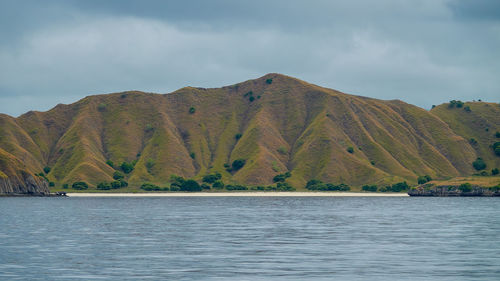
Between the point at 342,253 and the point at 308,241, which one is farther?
the point at 308,241

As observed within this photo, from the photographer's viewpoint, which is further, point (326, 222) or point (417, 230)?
point (326, 222)

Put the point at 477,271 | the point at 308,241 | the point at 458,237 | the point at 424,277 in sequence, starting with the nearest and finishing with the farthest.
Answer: the point at 424,277, the point at 477,271, the point at 308,241, the point at 458,237

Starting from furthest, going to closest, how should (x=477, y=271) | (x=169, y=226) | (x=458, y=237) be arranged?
(x=169, y=226) → (x=458, y=237) → (x=477, y=271)

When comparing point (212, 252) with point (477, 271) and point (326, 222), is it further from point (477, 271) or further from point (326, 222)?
point (326, 222)

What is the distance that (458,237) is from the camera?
67250 millimetres

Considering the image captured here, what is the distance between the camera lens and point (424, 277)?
3962 cm

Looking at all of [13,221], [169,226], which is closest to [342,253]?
[169,226]

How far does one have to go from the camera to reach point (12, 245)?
192 feet

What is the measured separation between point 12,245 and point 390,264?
3661 cm

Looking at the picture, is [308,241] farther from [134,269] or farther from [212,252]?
[134,269]

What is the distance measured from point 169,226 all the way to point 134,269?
40.3 meters

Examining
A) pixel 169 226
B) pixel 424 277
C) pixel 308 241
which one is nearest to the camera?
pixel 424 277

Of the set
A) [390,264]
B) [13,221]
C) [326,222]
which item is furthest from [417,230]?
[13,221]

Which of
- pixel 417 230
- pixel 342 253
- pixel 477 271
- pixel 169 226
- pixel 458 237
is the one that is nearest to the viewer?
pixel 477 271
